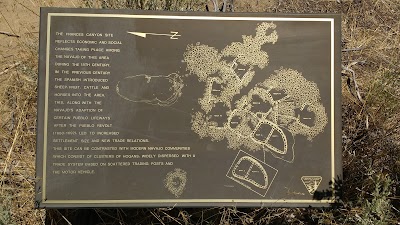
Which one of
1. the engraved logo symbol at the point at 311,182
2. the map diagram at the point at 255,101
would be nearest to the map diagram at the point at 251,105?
the map diagram at the point at 255,101

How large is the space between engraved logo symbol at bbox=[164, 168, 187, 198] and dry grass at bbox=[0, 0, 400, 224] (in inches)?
20.8

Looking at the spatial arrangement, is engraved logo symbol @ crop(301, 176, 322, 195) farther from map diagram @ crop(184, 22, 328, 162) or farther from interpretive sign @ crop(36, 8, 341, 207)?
map diagram @ crop(184, 22, 328, 162)

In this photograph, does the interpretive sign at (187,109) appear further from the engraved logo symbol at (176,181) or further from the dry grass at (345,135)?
the dry grass at (345,135)

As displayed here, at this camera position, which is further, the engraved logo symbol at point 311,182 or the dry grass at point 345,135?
the dry grass at point 345,135

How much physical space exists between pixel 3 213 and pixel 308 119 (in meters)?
2.16

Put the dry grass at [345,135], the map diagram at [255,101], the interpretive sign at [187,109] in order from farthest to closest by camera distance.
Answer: the dry grass at [345,135]
the map diagram at [255,101]
the interpretive sign at [187,109]

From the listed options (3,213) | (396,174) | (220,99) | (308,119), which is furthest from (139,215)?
(396,174)

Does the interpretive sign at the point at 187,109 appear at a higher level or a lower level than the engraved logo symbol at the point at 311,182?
higher

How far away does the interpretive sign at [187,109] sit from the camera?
2.83 m

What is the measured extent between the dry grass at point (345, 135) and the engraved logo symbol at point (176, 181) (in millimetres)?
529

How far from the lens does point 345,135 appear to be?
387cm

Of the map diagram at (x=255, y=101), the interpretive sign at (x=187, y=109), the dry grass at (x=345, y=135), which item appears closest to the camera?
the interpretive sign at (x=187, y=109)

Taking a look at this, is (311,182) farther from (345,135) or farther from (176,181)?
(345,135)

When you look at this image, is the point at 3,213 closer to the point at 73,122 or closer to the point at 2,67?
the point at 73,122
